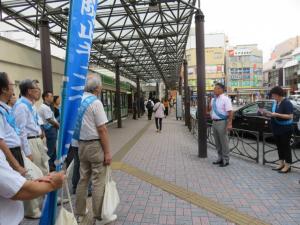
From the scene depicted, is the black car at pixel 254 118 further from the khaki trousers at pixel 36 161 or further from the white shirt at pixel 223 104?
the khaki trousers at pixel 36 161

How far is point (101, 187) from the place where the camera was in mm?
3648

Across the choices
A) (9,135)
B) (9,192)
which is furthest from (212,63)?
(9,192)

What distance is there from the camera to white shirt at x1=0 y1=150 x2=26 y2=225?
1.56 m

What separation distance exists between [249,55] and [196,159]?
65.8m

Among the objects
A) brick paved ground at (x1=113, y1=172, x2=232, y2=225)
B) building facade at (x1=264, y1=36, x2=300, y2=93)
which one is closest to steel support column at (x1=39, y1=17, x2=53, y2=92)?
brick paved ground at (x1=113, y1=172, x2=232, y2=225)

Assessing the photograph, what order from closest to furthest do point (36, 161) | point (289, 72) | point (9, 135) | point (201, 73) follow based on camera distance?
point (9, 135), point (36, 161), point (201, 73), point (289, 72)

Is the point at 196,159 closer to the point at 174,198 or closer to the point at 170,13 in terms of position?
the point at 174,198

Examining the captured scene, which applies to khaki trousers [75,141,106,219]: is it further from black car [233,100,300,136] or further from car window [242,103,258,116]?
car window [242,103,258,116]

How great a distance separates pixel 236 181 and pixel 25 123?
12.6ft

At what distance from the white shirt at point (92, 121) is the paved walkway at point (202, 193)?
1.26m

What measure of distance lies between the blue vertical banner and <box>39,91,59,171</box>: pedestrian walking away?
343cm

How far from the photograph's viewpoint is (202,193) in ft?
16.2

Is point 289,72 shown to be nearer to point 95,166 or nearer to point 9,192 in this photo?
point 95,166

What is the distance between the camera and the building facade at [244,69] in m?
66.2
